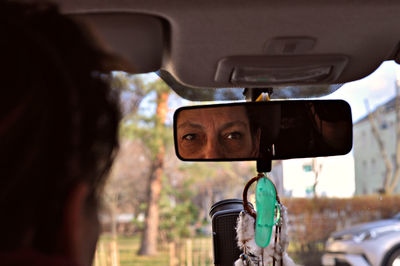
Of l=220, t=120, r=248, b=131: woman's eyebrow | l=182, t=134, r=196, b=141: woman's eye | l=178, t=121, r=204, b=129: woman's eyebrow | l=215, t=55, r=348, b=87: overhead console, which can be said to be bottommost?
l=182, t=134, r=196, b=141: woman's eye

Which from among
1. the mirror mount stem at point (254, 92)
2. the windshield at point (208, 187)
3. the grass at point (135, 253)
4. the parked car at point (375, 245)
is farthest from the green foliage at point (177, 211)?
the mirror mount stem at point (254, 92)

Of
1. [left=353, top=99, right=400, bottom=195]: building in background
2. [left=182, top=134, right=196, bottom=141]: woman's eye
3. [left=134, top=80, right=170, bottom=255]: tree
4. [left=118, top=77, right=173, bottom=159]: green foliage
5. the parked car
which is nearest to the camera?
[left=182, top=134, right=196, bottom=141]: woman's eye

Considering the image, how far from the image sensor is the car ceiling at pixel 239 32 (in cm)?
132

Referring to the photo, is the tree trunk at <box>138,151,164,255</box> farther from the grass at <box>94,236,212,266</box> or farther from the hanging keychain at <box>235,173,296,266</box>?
the hanging keychain at <box>235,173,296,266</box>

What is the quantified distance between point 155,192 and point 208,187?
1.23 metres

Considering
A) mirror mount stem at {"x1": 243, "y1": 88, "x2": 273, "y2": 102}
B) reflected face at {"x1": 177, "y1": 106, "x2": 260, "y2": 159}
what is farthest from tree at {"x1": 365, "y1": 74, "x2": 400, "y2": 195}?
reflected face at {"x1": 177, "y1": 106, "x2": 260, "y2": 159}

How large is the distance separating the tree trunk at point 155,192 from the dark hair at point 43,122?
1140 centimetres

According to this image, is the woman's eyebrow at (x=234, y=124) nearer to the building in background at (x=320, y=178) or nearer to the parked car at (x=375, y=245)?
the parked car at (x=375, y=245)

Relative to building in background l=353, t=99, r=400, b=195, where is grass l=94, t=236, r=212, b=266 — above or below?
below

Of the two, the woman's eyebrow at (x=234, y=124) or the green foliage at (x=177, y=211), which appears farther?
the green foliage at (x=177, y=211)

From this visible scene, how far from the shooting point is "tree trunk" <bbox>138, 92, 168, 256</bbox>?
40.2 feet

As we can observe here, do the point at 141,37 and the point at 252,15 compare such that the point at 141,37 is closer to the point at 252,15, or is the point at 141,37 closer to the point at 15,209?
the point at 252,15

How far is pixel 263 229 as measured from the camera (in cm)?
170

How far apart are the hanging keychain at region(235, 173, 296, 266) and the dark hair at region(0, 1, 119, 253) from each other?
947mm
